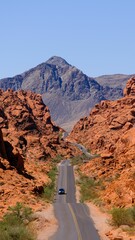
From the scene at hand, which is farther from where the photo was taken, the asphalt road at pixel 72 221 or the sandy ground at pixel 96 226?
the asphalt road at pixel 72 221

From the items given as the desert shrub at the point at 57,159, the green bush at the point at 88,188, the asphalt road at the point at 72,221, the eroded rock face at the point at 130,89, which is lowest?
the desert shrub at the point at 57,159

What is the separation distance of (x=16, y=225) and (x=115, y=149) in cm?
6361

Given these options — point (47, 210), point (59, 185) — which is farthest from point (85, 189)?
point (47, 210)

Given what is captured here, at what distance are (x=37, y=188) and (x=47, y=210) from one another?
40.1 ft

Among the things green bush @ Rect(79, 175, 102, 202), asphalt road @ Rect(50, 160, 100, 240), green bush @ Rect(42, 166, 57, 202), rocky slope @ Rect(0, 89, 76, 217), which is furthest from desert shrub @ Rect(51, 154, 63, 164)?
asphalt road @ Rect(50, 160, 100, 240)

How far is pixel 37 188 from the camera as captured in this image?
68.2 metres

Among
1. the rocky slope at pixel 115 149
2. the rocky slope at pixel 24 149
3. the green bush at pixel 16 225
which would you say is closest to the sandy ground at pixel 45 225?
the green bush at pixel 16 225

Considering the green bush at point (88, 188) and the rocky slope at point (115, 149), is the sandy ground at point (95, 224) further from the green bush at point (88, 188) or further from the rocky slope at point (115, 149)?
the green bush at point (88, 188)

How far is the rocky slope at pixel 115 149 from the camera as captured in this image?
62378 mm

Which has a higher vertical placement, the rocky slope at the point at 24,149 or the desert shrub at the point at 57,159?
the rocky slope at the point at 24,149

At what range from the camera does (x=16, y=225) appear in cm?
4072

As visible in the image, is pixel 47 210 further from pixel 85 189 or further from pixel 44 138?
pixel 44 138

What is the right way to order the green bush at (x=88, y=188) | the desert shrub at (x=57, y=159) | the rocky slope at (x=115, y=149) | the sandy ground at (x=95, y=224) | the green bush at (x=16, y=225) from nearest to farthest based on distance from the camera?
the green bush at (x=16, y=225) < the sandy ground at (x=95, y=224) < the rocky slope at (x=115, y=149) < the green bush at (x=88, y=188) < the desert shrub at (x=57, y=159)

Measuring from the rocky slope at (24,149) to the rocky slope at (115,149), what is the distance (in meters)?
10.3
